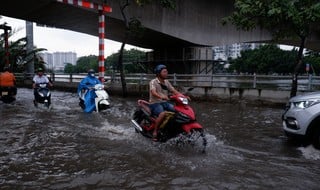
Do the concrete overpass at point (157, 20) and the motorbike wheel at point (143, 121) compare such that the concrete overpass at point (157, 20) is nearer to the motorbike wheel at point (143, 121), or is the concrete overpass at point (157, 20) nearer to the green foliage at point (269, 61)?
the motorbike wheel at point (143, 121)

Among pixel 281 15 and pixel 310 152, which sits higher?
pixel 281 15

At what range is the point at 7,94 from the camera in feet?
44.8

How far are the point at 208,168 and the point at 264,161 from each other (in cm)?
107

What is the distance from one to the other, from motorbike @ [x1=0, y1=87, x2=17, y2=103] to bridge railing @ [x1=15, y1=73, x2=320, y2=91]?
6.27 m

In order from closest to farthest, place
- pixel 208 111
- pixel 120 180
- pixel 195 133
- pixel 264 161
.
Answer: pixel 120 180
pixel 264 161
pixel 195 133
pixel 208 111

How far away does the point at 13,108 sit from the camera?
41.7ft

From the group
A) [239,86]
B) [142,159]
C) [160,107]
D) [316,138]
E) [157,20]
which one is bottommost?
[142,159]

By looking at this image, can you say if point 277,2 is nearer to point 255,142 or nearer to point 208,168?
→ point 255,142

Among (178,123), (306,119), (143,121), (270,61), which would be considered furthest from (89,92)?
(270,61)

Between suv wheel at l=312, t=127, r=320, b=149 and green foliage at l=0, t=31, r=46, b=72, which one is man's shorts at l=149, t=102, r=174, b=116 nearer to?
suv wheel at l=312, t=127, r=320, b=149

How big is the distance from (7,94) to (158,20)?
442 inches

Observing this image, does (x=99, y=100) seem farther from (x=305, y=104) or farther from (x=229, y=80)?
(x=229, y=80)

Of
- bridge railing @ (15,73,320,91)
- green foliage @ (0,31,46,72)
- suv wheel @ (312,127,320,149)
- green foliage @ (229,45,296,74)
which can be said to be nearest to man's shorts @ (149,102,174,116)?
suv wheel @ (312,127,320,149)

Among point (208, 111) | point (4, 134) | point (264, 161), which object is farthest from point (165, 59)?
point (264, 161)
